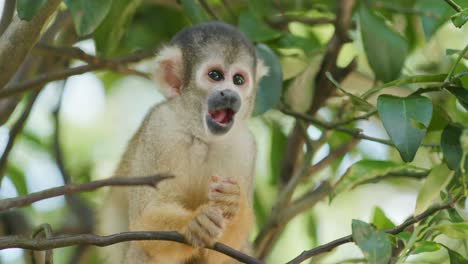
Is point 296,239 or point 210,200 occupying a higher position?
point 210,200

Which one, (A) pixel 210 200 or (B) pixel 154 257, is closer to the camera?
(A) pixel 210 200

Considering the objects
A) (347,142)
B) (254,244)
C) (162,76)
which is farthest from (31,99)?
(347,142)

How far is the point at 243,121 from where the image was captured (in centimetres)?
355

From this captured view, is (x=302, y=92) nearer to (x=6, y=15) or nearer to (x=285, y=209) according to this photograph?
(x=285, y=209)

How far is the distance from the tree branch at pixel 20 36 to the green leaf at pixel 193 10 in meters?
0.89

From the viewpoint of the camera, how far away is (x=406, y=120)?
246 centimetres

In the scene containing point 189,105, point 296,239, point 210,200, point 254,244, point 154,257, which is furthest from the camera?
point 296,239

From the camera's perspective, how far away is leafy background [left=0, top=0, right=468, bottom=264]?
2.50m

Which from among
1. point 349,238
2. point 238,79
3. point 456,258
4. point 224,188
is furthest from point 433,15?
point 349,238

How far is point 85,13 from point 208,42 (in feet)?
2.83

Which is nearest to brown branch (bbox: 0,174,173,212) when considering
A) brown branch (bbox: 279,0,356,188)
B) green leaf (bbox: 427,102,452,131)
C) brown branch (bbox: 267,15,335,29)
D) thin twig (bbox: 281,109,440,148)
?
green leaf (bbox: 427,102,452,131)

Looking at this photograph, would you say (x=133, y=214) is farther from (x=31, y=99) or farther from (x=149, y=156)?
(x=31, y=99)

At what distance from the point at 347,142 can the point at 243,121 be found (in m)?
0.65

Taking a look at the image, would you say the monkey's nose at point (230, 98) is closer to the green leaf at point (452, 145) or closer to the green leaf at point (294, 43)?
the green leaf at point (294, 43)
